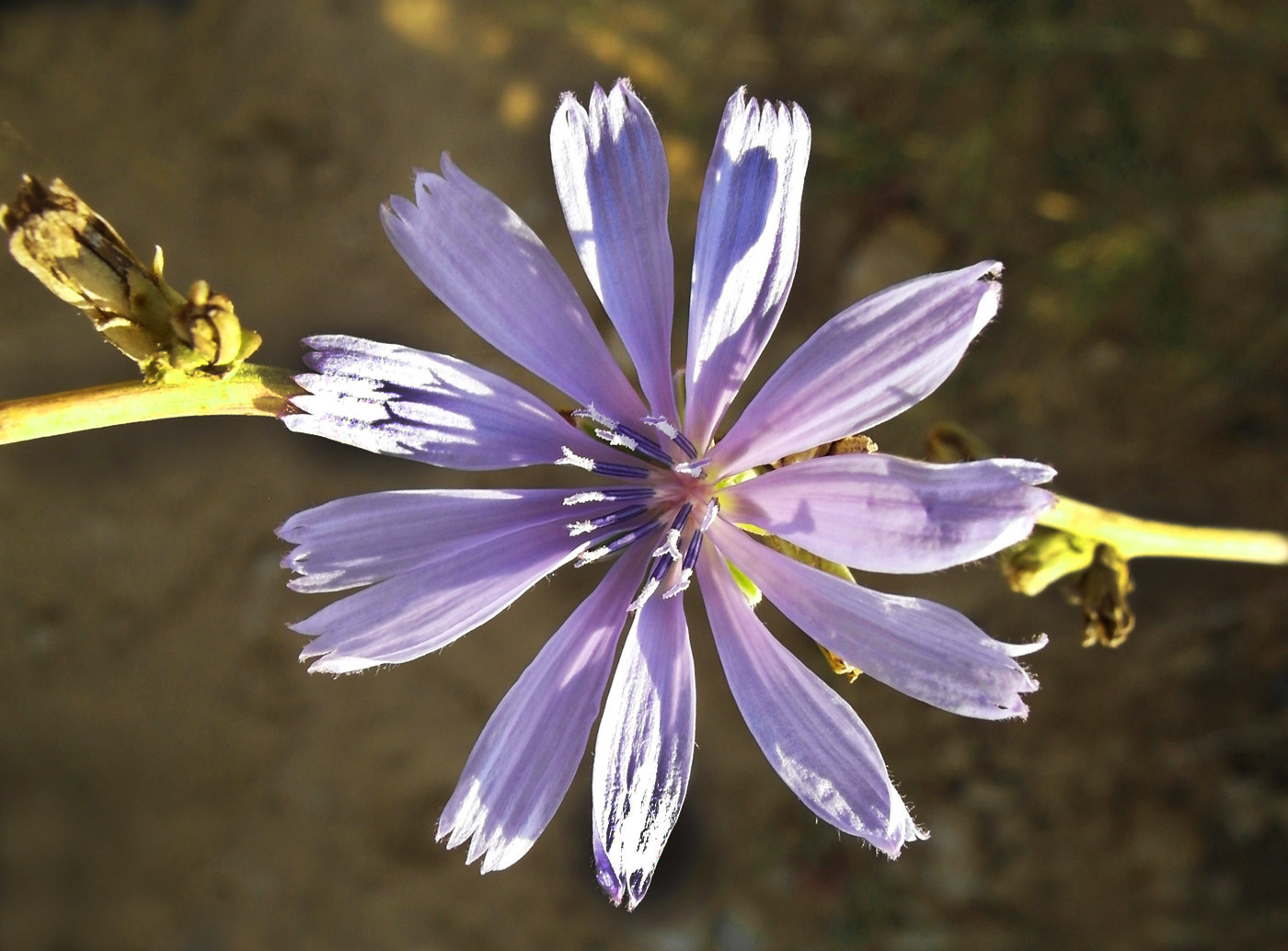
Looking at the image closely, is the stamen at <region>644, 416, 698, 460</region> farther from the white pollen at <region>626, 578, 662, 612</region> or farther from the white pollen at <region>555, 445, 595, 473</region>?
→ the white pollen at <region>626, 578, 662, 612</region>

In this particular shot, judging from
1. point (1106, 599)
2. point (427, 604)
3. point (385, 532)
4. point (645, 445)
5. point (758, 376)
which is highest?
point (758, 376)

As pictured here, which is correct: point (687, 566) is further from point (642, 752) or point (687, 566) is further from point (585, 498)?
point (642, 752)

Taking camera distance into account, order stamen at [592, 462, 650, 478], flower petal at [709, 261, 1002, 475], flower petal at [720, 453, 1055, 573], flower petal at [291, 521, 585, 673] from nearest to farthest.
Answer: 1. flower petal at [720, 453, 1055, 573]
2. flower petal at [709, 261, 1002, 475]
3. flower petal at [291, 521, 585, 673]
4. stamen at [592, 462, 650, 478]

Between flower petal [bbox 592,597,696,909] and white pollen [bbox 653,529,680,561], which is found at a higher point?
white pollen [bbox 653,529,680,561]

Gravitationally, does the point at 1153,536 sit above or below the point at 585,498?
above

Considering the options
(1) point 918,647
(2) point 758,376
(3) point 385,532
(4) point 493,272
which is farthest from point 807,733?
(2) point 758,376

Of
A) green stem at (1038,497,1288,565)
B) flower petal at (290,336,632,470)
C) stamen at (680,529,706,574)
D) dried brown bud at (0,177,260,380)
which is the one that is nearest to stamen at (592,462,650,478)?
flower petal at (290,336,632,470)

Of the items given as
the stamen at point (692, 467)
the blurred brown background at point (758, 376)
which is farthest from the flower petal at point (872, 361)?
the blurred brown background at point (758, 376)
